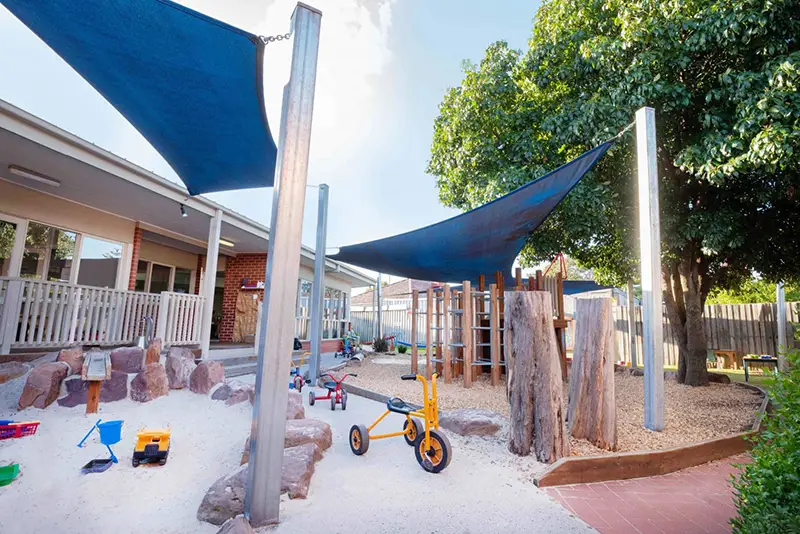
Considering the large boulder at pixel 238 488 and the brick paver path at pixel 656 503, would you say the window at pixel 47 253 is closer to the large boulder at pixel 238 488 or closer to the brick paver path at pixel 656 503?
the large boulder at pixel 238 488

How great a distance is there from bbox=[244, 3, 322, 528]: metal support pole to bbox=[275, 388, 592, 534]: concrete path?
0.27 metres

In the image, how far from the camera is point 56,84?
704 centimetres

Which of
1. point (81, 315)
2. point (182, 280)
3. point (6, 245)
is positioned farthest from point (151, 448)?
point (182, 280)

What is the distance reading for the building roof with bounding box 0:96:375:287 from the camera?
401 centimetres

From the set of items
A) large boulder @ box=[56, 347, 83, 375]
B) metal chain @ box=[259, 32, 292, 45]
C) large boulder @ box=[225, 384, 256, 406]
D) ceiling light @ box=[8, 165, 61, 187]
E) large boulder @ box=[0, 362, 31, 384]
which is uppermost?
metal chain @ box=[259, 32, 292, 45]

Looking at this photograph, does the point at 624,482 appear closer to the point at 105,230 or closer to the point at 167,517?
the point at 167,517

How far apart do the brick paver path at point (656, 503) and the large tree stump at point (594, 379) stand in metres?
0.45

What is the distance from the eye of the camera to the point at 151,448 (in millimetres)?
2785

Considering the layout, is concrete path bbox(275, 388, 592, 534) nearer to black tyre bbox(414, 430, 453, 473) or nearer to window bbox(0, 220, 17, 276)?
black tyre bbox(414, 430, 453, 473)

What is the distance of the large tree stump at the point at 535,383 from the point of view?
2893mm

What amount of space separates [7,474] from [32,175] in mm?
4042

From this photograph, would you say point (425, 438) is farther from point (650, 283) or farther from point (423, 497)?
point (650, 283)

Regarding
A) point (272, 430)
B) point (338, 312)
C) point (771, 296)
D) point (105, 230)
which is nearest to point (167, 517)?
point (272, 430)

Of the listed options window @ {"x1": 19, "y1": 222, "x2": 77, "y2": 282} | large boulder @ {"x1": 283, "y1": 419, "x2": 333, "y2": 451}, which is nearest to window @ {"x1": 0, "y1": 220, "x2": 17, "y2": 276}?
window @ {"x1": 19, "y1": 222, "x2": 77, "y2": 282}
